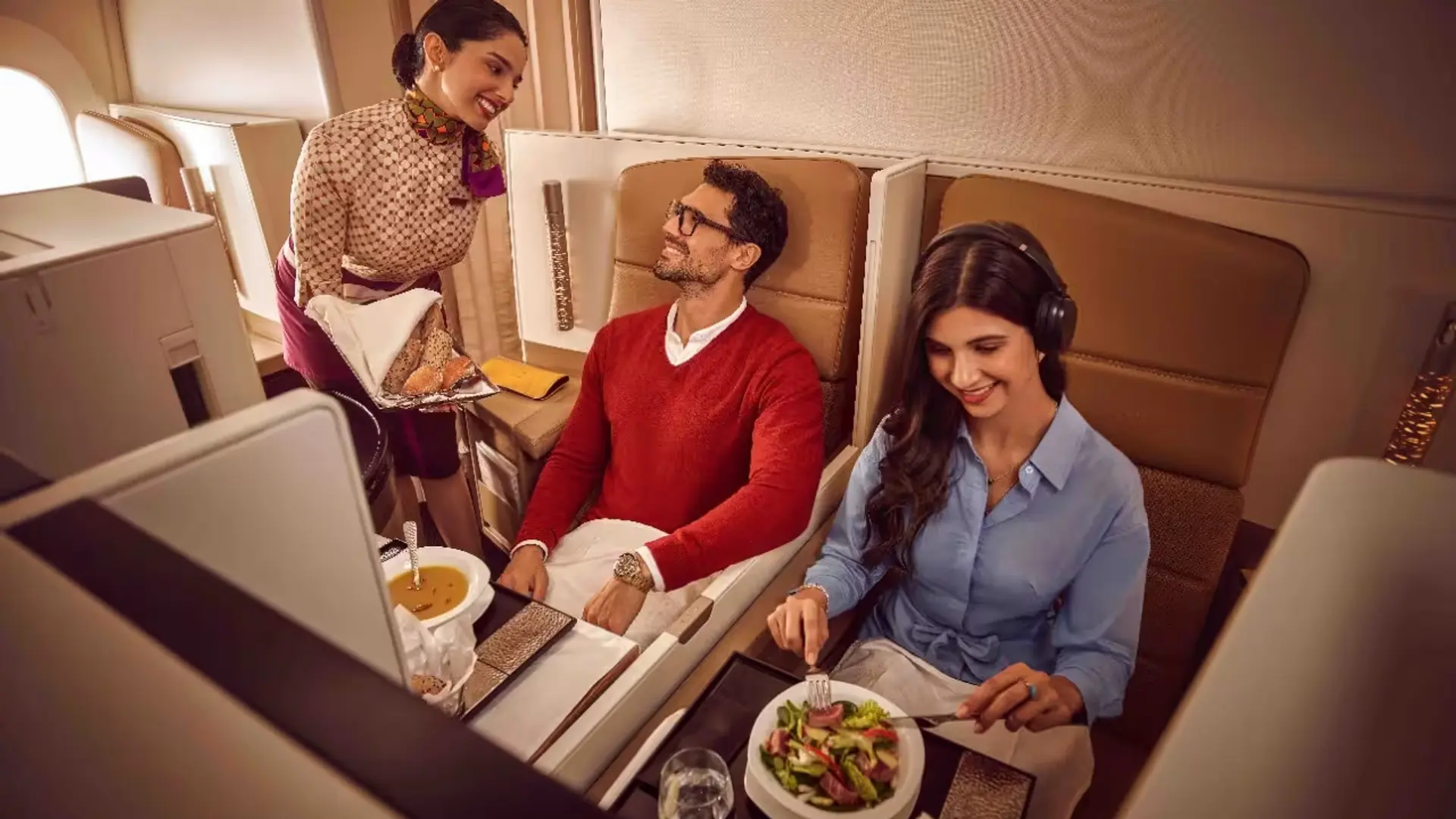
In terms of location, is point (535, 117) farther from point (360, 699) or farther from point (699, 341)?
point (360, 699)

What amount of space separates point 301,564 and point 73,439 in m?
0.36

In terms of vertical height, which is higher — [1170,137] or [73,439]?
[1170,137]

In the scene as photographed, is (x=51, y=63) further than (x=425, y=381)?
Yes

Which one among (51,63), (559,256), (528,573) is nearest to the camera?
(528,573)

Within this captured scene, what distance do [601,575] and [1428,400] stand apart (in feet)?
4.84

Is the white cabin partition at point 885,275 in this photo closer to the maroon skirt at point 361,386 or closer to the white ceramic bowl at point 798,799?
the white ceramic bowl at point 798,799

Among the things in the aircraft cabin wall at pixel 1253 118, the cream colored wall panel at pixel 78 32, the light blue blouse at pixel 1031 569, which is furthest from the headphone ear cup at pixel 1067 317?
the cream colored wall panel at pixel 78 32

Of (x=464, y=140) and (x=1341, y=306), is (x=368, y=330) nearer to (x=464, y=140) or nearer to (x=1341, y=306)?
(x=464, y=140)

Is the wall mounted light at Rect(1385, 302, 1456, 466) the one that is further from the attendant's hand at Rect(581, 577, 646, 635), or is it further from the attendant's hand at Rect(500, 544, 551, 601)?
the attendant's hand at Rect(500, 544, 551, 601)

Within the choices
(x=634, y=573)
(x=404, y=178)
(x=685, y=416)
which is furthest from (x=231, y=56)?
(x=634, y=573)

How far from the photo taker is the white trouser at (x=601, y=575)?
1509 millimetres

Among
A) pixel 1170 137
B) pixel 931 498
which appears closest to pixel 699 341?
pixel 931 498

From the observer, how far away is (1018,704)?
1053mm

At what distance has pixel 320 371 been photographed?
2088mm
